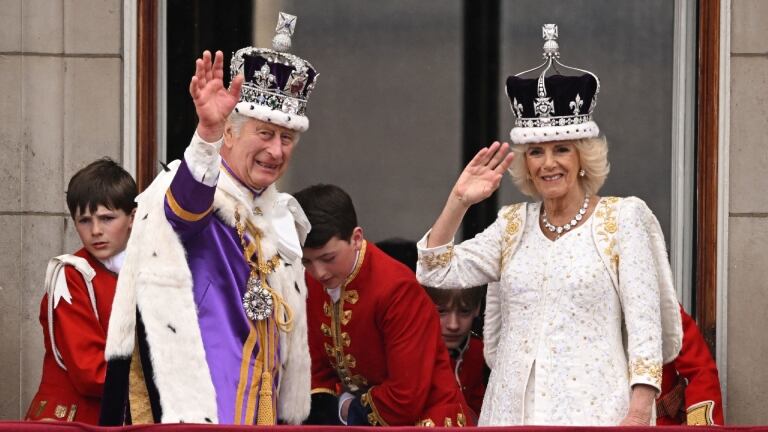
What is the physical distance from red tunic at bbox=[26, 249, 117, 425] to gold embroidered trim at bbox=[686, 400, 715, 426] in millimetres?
2010

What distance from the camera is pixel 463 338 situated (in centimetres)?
558

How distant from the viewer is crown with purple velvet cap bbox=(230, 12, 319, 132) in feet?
14.5

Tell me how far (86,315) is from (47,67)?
142cm

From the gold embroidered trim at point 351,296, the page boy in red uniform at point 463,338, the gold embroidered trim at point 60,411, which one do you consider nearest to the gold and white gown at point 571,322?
the gold embroidered trim at point 351,296

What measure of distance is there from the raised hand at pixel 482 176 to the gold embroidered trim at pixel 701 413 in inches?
47.9

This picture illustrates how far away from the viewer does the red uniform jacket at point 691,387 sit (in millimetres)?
5270

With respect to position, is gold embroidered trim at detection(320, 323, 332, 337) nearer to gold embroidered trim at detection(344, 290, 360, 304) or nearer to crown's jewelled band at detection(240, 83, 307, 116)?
gold embroidered trim at detection(344, 290, 360, 304)

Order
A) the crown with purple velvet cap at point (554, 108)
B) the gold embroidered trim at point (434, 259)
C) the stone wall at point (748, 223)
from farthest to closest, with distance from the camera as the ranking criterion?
1. the stone wall at point (748, 223)
2. the crown with purple velvet cap at point (554, 108)
3. the gold embroidered trim at point (434, 259)

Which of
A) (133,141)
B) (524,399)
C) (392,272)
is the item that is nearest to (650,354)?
(524,399)

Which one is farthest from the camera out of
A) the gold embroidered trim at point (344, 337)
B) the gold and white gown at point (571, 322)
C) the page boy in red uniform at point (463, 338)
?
the page boy in red uniform at point (463, 338)

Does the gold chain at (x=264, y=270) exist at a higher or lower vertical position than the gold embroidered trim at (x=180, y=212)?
lower

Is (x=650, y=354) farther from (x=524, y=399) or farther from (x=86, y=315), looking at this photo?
(x=86, y=315)

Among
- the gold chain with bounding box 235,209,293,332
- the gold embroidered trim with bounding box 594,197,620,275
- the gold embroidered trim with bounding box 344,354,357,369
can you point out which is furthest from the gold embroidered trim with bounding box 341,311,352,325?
the gold embroidered trim with bounding box 594,197,620,275

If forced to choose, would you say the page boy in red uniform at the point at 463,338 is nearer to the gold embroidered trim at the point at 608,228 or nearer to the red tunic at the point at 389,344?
the red tunic at the point at 389,344
